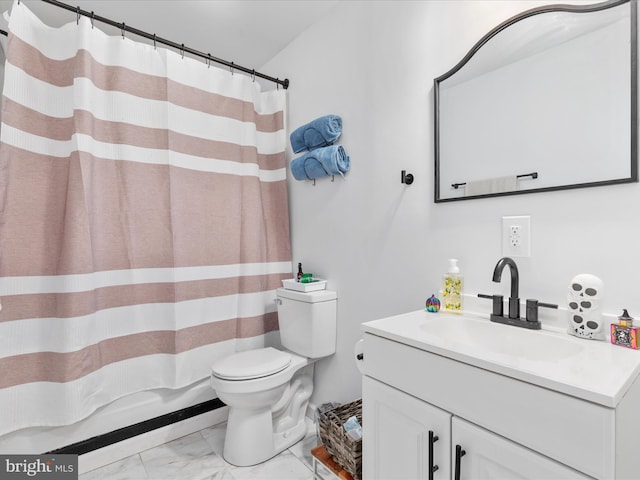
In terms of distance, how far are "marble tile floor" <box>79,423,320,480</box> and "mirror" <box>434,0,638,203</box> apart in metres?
1.48

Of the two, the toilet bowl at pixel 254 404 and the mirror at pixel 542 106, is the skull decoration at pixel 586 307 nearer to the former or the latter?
the mirror at pixel 542 106

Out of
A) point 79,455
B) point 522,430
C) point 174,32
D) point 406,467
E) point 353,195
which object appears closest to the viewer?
point 522,430

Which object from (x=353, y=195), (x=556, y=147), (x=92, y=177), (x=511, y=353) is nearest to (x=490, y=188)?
(x=556, y=147)

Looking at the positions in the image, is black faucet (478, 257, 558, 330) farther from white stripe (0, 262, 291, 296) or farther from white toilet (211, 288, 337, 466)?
white stripe (0, 262, 291, 296)

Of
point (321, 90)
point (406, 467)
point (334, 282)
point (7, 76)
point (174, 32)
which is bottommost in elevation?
point (406, 467)

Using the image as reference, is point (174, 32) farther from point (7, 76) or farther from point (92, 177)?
point (92, 177)

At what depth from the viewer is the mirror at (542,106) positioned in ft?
3.18

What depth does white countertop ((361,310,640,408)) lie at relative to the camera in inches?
26.8

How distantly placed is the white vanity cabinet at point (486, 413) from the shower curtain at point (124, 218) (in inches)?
46.6

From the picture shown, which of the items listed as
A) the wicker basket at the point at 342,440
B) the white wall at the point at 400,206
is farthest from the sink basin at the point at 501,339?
the wicker basket at the point at 342,440

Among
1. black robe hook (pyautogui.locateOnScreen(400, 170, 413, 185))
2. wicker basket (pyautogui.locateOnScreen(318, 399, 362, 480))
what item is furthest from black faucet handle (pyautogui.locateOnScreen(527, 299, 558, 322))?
wicker basket (pyautogui.locateOnScreen(318, 399, 362, 480))

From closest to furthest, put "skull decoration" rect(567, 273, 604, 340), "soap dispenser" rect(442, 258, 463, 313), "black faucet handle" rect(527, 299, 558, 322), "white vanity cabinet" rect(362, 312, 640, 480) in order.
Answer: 1. "white vanity cabinet" rect(362, 312, 640, 480)
2. "skull decoration" rect(567, 273, 604, 340)
3. "black faucet handle" rect(527, 299, 558, 322)
4. "soap dispenser" rect(442, 258, 463, 313)

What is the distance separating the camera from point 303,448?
1.82 meters

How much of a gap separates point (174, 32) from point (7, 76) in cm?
97
